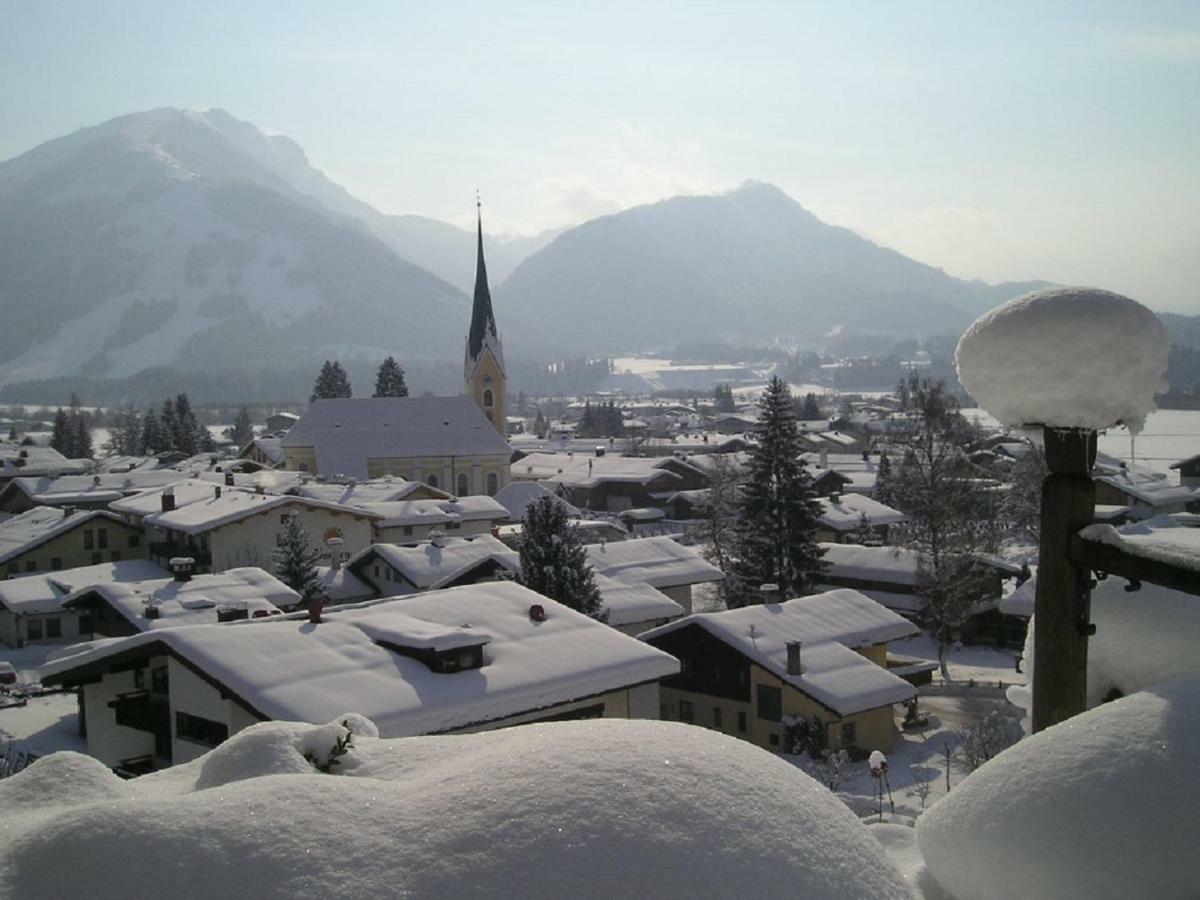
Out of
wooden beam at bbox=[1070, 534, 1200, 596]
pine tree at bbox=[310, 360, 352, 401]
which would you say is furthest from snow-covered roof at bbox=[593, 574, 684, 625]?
pine tree at bbox=[310, 360, 352, 401]

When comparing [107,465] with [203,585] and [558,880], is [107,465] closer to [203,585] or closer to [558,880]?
[203,585]

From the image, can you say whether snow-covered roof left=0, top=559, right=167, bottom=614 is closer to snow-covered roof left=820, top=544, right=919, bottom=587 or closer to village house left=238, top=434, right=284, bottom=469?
snow-covered roof left=820, top=544, right=919, bottom=587

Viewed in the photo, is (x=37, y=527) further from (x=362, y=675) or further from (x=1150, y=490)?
(x=1150, y=490)

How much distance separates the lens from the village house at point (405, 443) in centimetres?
5944

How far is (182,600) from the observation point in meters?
23.4

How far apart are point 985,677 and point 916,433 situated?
7.66m

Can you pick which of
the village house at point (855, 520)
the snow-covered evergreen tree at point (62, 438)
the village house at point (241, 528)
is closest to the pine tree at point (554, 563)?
the village house at point (241, 528)

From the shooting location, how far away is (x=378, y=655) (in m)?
14.5

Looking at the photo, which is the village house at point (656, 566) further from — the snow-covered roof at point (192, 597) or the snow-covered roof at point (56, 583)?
the snow-covered roof at point (56, 583)

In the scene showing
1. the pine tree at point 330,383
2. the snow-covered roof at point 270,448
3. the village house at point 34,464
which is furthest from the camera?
the pine tree at point 330,383

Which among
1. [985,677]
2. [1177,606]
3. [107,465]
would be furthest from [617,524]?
[1177,606]

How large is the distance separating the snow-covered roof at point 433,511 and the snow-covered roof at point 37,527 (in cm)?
967

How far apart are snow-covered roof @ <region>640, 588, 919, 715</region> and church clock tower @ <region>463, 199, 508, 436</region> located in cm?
4505

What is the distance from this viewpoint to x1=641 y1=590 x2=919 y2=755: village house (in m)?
21.4
